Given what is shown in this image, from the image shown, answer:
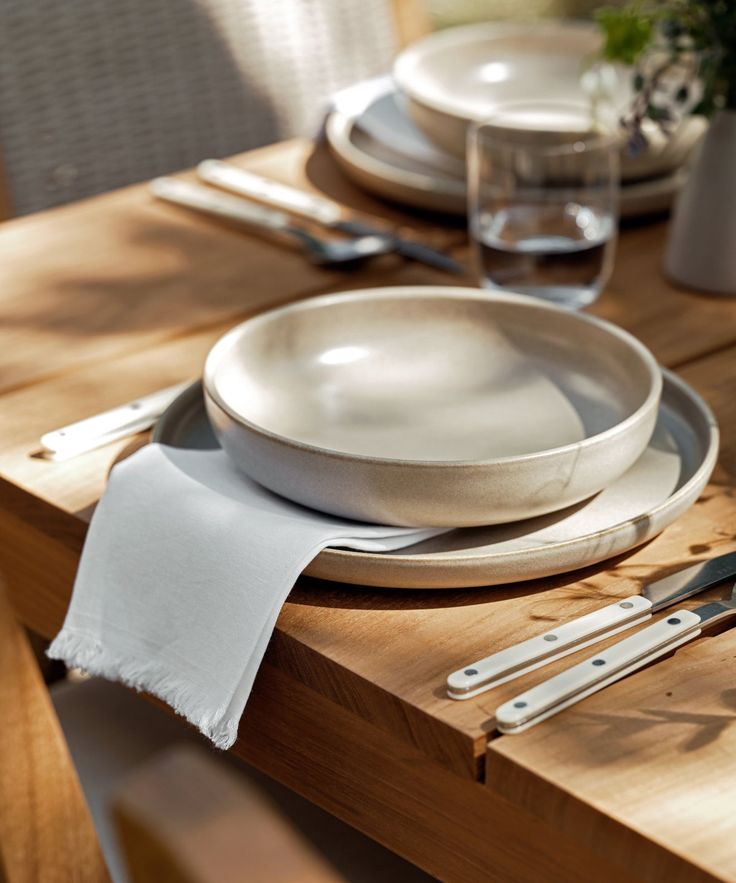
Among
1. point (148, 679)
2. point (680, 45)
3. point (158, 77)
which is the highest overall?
point (680, 45)

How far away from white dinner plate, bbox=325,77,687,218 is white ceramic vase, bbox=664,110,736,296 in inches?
5.4

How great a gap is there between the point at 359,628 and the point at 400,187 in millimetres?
755

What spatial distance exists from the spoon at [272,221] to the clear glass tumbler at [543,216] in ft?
0.43

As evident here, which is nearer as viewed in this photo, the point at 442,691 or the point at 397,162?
the point at 442,691

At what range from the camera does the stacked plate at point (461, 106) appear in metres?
1.35

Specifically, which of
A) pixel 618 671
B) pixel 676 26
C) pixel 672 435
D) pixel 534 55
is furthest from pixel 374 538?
pixel 534 55

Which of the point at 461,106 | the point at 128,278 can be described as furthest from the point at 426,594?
the point at 461,106

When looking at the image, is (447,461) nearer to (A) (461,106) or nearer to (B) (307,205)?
(B) (307,205)

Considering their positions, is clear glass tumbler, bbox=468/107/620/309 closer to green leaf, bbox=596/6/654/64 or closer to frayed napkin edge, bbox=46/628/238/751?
green leaf, bbox=596/6/654/64

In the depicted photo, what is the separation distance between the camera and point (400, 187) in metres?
1.37

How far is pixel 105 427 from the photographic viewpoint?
943mm

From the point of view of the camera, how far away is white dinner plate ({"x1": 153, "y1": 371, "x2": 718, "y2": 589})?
0.73m

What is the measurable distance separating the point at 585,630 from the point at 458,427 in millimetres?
246

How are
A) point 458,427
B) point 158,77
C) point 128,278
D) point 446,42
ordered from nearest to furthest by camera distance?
1. point 458,427
2. point 128,278
3. point 446,42
4. point 158,77
